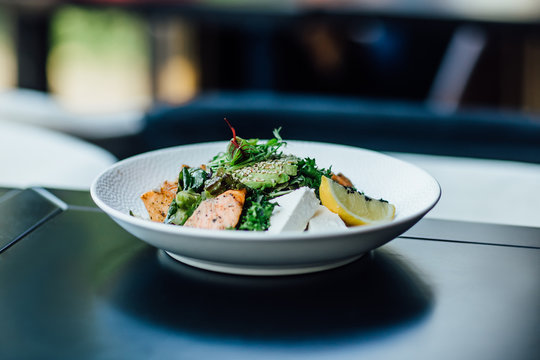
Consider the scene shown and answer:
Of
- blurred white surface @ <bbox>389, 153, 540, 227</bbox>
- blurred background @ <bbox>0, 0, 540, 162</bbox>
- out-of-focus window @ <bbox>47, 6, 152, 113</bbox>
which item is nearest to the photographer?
blurred white surface @ <bbox>389, 153, 540, 227</bbox>

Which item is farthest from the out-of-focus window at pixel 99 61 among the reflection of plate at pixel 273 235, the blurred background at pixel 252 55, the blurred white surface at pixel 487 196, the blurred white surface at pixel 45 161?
the reflection of plate at pixel 273 235

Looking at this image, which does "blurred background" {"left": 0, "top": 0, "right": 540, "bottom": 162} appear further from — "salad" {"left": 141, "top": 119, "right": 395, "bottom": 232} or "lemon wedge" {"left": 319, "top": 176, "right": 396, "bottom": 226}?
"lemon wedge" {"left": 319, "top": 176, "right": 396, "bottom": 226}

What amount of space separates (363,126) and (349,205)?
1905mm

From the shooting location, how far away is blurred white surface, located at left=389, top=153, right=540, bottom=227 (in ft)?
4.89

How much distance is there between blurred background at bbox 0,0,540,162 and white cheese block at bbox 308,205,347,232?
2.81 meters

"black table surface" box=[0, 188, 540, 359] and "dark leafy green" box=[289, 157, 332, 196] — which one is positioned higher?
"dark leafy green" box=[289, 157, 332, 196]

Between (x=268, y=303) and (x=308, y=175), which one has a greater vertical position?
(x=308, y=175)

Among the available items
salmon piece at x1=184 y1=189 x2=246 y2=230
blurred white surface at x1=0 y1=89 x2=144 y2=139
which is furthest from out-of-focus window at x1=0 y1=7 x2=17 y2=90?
salmon piece at x1=184 y1=189 x2=246 y2=230

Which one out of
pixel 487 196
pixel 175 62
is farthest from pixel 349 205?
pixel 175 62

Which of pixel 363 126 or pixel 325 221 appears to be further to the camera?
pixel 363 126

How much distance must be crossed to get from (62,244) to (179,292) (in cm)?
30

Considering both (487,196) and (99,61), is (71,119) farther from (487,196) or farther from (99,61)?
(487,196)

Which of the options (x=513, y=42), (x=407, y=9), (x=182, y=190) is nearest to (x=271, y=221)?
(x=182, y=190)

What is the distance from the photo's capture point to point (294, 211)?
0.88 meters
